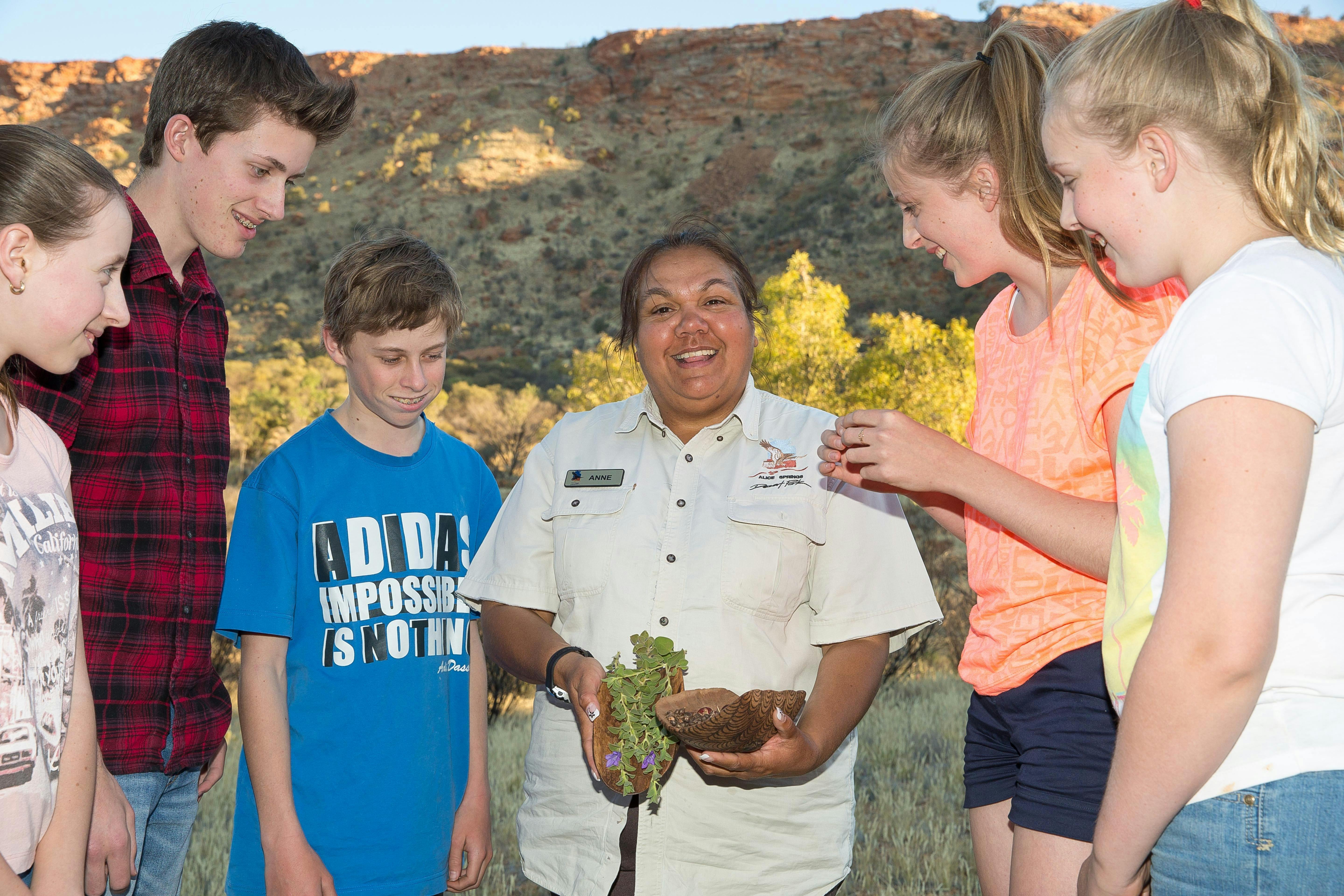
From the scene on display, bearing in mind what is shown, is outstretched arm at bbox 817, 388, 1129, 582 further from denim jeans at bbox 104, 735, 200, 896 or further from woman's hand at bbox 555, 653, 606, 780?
denim jeans at bbox 104, 735, 200, 896

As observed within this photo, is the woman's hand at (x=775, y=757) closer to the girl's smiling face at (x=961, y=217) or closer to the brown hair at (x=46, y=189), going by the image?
the girl's smiling face at (x=961, y=217)

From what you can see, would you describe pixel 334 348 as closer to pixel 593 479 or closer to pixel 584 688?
pixel 593 479

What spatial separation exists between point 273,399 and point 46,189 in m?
22.2

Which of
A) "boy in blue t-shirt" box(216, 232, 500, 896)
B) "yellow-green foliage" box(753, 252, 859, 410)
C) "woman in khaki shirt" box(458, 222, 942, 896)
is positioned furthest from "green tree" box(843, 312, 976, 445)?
"woman in khaki shirt" box(458, 222, 942, 896)

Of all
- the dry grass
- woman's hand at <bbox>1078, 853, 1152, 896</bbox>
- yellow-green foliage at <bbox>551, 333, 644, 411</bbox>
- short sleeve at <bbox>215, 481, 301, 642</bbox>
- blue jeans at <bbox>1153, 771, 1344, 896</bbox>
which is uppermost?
yellow-green foliage at <bbox>551, 333, 644, 411</bbox>

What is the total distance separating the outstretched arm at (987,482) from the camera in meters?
1.72

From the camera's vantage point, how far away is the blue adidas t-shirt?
2.50 m

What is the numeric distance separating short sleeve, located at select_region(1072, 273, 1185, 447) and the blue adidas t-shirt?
173 cm

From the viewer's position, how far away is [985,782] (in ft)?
6.56

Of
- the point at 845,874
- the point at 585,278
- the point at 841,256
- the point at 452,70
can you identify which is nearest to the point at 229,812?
the point at 845,874

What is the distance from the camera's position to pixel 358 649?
2.58 metres

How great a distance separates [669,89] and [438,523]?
61270mm

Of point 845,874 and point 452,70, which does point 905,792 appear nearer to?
point 845,874

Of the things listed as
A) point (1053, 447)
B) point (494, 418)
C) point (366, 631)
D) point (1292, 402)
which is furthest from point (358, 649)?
point (494, 418)
